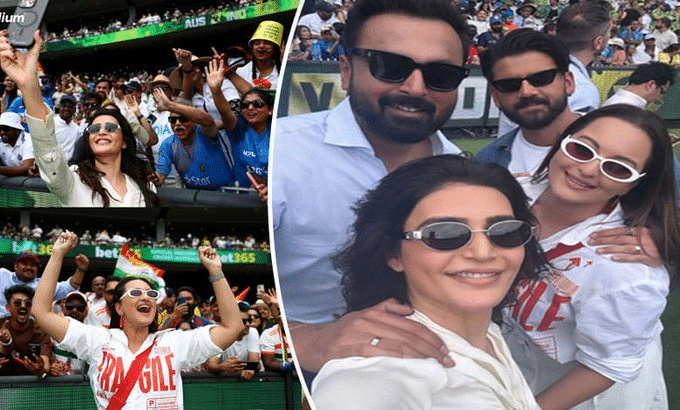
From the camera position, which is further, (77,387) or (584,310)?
(77,387)

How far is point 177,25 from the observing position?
57.5 ft

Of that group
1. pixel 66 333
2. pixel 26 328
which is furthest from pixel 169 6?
pixel 66 333

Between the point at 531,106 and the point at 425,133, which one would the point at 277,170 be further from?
the point at 531,106

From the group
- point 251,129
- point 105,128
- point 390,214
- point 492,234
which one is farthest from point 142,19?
point 492,234

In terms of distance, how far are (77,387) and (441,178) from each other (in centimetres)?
284

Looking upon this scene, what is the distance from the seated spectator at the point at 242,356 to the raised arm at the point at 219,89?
1007 millimetres

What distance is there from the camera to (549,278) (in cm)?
248

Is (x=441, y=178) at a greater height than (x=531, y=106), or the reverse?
(x=531, y=106)

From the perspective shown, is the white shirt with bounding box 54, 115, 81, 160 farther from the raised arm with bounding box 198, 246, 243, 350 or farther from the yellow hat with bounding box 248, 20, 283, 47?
the raised arm with bounding box 198, 246, 243, 350

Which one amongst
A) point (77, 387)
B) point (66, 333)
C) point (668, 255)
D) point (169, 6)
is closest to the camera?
point (668, 255)

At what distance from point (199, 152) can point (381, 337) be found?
272 cm

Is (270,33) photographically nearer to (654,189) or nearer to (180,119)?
(180,119)

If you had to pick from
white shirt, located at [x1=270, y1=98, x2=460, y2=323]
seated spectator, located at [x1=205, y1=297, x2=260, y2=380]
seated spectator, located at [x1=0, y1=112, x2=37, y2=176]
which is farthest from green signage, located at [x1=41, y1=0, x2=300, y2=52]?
white shirt, located at [x1=270, y1=98, x2=460, y2=323]

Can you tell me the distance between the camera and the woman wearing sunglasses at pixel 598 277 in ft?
8.04
